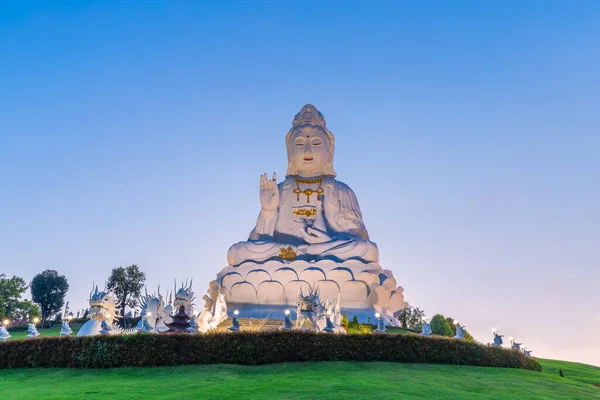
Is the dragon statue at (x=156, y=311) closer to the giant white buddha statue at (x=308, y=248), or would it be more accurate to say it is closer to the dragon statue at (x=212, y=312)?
the dragon statue at (x=212, y=312)

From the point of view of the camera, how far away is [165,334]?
10531 millimetres

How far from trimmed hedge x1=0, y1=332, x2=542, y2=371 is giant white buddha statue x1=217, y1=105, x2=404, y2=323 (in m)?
7.61

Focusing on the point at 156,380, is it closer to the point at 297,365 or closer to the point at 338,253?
the point at 297,365

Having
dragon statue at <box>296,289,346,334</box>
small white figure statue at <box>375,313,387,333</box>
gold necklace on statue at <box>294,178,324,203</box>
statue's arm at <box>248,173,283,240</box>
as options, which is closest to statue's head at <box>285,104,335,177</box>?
gold necklace on statue at <box>294,178,324,203</box>

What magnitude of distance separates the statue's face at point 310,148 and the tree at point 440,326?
337 inches

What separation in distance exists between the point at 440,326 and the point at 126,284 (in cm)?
1599

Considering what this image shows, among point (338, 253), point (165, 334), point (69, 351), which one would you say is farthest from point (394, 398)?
point (338, 253)

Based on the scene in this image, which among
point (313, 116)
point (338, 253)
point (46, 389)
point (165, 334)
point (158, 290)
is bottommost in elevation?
point (46, 389)

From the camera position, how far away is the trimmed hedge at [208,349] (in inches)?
407

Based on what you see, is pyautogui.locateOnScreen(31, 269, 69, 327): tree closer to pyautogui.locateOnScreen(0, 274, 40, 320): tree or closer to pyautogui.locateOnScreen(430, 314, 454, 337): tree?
pyautogui.locateOnScreen(0, 274, 40, 320): tree

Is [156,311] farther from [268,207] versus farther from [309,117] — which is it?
Result: [309,117]

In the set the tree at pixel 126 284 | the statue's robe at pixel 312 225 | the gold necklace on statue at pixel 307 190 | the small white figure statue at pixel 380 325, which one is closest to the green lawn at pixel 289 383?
the small white figure statue at pixel 380 325

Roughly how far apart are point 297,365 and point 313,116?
607 inches

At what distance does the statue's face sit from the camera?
23.8 metres
